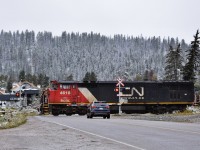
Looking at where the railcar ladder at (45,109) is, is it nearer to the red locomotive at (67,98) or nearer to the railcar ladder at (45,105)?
the railcar ladder at (45,105)

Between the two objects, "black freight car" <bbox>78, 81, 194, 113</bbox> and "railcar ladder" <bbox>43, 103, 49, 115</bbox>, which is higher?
"black freight car" <bbox>78, 81, 194, 113</bbox>

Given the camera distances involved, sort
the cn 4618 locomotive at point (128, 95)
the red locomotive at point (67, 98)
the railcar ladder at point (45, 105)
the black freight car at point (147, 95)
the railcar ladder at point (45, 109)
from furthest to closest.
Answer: the railcar ladder at point (45, 109), the railcar ladder at point (45, 105), the black freight car at point (147, 95), the cn 4618 locomotive at point (128, 95), the red locomotive at point (67, 98)

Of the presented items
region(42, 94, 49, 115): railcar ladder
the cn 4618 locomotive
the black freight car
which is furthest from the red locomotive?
region(42, 94, 49, 115): railcar ladder

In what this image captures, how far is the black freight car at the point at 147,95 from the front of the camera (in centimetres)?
5619

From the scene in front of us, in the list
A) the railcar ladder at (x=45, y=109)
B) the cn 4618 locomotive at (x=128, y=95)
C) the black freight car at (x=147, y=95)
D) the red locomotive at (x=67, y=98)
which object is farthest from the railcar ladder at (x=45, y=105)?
the black freight car at (x=147, y=95)

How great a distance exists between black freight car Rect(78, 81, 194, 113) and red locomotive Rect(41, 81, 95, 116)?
1.02m

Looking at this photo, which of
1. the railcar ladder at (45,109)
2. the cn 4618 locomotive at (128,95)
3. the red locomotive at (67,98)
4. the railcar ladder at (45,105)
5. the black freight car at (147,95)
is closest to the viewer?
the red locomotive at (67,98)

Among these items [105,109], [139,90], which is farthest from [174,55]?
[105,109]

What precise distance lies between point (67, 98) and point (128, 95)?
741 centimetres

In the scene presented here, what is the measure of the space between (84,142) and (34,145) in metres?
1.73

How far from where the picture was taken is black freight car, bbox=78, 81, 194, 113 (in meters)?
56.2

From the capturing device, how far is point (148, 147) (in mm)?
13273

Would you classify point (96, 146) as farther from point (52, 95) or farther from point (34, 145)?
point (52, 95)

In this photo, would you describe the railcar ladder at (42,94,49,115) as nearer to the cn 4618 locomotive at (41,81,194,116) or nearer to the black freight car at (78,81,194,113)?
the cn 4618 locomotive at (41,81,194,116)
